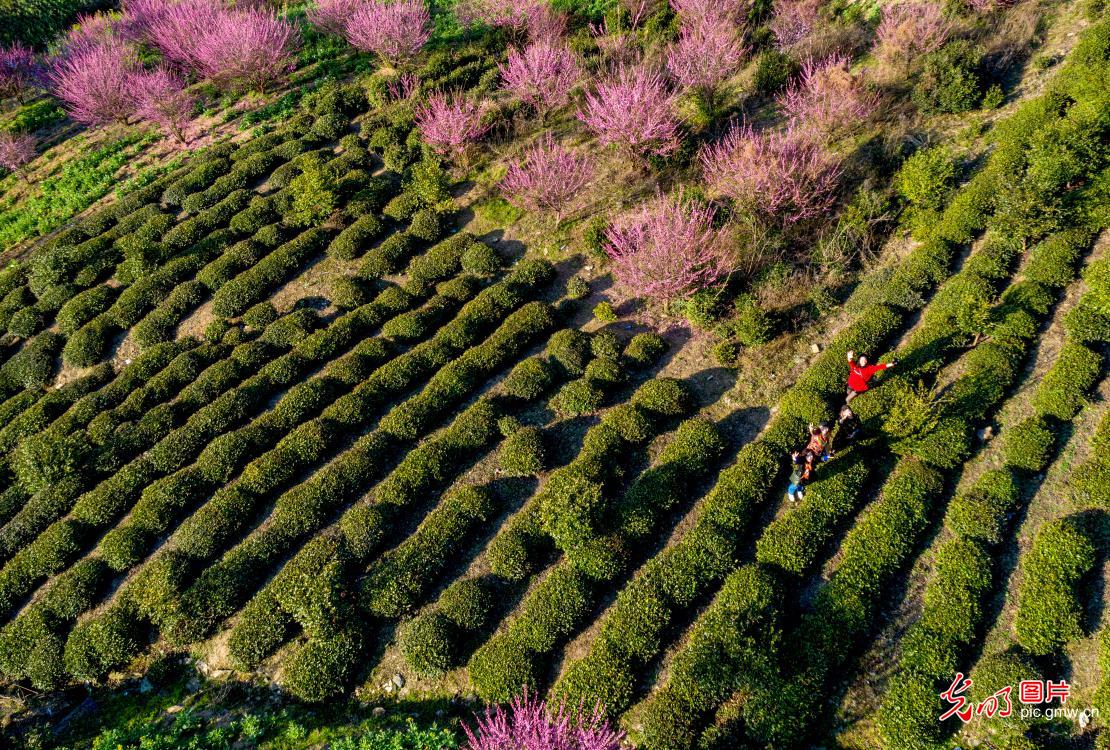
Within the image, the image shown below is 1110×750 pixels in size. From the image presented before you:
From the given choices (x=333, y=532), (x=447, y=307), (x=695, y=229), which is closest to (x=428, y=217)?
(x=447, y=307)

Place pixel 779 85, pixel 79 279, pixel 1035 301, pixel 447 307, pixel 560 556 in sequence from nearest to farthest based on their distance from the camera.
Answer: pixel 560 556 < pixel 1035 301 < pixel 447 307 < pixel 79 279 < pixel 779 85

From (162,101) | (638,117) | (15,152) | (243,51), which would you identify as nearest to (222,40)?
(243,51)

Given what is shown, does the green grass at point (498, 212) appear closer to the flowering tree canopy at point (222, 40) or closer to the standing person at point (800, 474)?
the standing person at point (800, 474)

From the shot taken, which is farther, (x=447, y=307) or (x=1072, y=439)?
(x=447, y=307)

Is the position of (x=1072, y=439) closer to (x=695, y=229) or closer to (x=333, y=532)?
(x=695, y=229)

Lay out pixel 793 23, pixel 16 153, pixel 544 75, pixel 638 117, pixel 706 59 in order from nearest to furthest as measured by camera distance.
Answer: pixel 638 117
pixel 706 59
pixel 544 75
pixel 793 23
pixel 16 153

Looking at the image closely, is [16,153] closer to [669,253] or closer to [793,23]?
[669,253]

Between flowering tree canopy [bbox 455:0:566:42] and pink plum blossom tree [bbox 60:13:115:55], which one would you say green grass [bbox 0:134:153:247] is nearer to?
pink plum blossom tree [bbox 60:13:115:55]
